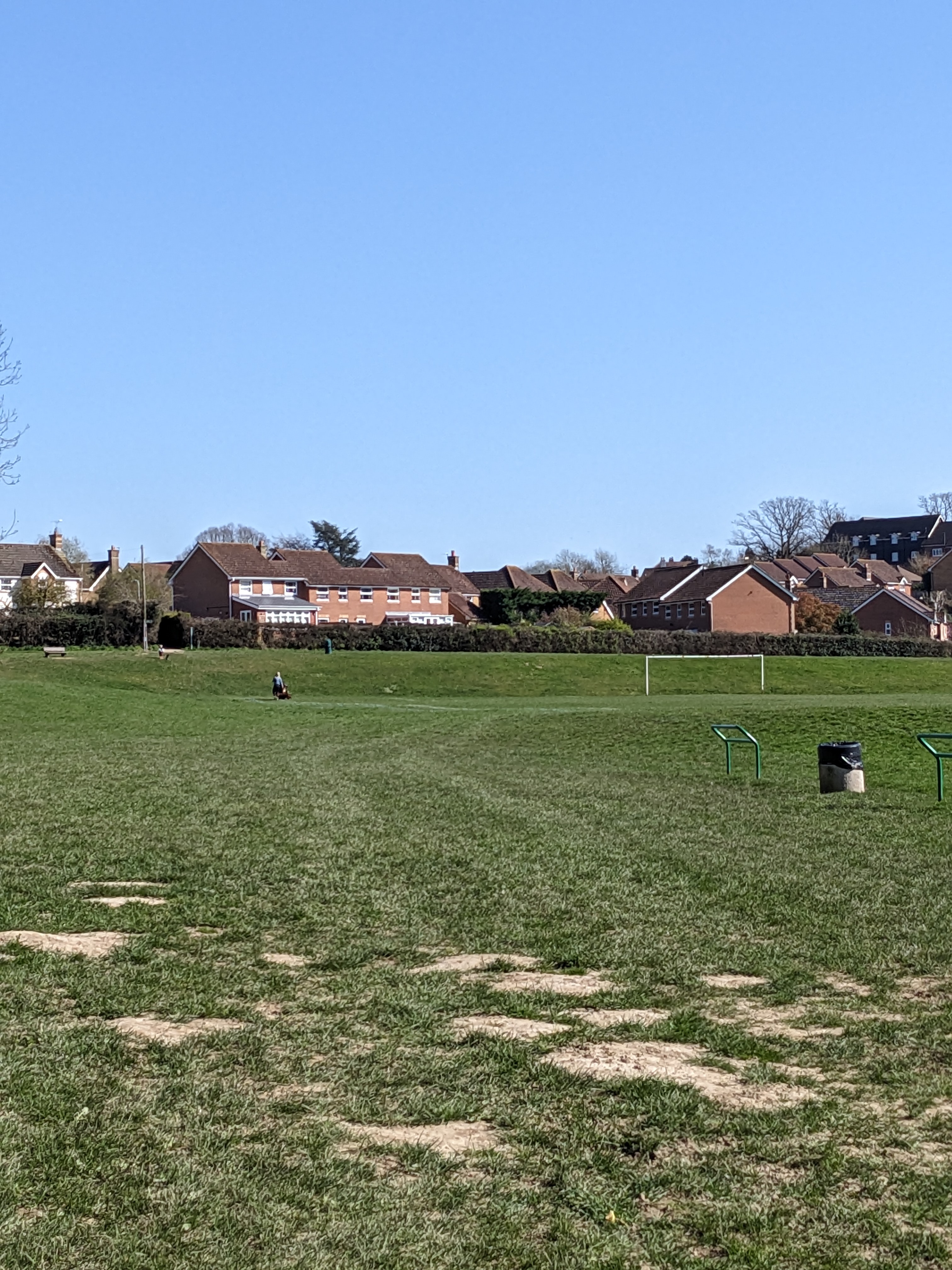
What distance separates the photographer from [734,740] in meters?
27.3

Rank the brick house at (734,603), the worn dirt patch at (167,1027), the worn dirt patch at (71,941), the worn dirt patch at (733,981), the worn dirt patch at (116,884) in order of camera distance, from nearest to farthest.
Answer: the worn dirt patch at (167,1027), the worn dirt patch at (733,981), the worn dirt patch at (71,941), the worn dirt patch at (116,884), the brick house at (734,603)

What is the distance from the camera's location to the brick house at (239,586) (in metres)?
99.1

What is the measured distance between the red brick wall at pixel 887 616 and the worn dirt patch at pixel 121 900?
105 metres

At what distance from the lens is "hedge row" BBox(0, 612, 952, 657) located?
229 ft

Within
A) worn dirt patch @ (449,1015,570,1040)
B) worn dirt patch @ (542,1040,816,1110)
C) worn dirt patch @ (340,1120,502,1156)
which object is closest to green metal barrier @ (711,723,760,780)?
worn dirt patch @ (449,1015,570,1040)

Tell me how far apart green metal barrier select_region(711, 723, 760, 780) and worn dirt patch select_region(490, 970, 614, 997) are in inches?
494

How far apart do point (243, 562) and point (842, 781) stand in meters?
Answer: 84.9

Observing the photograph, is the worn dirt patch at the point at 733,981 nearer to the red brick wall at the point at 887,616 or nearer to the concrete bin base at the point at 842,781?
the concrete bin base at the point at 842,781

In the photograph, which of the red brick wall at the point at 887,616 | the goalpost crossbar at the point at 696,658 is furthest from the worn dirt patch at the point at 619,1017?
the red brick wall at the point at 887,616

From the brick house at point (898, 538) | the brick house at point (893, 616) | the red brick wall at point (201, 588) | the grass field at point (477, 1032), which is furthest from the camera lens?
the brick house at point (898, 538)

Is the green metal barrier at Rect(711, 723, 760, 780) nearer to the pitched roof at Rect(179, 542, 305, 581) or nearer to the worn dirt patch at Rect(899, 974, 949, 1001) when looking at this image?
the worn dirt patch at Rect(899, 974, 949, 1001)

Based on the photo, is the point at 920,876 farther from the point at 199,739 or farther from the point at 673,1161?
the point at 199,739

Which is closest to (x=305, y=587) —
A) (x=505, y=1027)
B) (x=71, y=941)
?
(x=71, y=941)

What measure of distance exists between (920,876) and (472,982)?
6.00m
